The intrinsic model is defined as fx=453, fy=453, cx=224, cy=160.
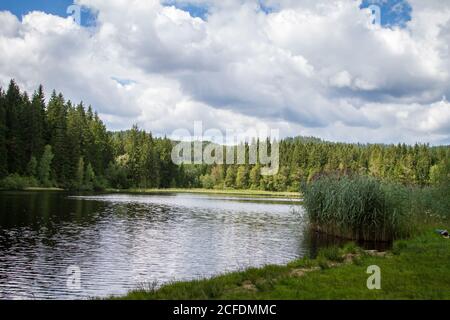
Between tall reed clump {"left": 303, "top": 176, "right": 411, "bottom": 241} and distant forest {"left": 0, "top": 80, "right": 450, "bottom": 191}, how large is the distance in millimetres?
8304

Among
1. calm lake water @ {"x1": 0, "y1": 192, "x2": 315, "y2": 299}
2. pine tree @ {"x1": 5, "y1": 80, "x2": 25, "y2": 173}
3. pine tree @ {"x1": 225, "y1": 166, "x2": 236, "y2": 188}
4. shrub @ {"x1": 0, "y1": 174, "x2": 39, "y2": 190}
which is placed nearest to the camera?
calm lake water @ {"x1": 0, "y1": 192, "x2": 315, "y2": 299}

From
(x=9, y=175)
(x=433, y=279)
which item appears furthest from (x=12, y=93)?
(x=433, y=279)

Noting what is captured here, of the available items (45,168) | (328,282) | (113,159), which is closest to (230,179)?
(113,159)

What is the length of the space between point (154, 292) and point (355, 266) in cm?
678

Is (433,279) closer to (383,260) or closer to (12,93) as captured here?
(383,260)

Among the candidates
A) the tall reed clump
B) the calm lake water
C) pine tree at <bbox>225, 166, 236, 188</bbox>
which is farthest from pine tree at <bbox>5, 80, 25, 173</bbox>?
pine tree at <bbox>225, 166, 236, 188</bbox>

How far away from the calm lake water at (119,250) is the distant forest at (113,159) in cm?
1547

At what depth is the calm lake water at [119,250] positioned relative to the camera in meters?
14.6

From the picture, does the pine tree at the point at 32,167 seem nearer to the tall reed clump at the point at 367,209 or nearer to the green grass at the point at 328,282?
the tall reed clump at the point at 367,209

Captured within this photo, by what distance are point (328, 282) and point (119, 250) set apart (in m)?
12.4

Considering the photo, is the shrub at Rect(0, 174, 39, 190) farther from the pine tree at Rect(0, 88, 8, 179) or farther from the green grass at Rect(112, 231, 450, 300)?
the green grass at Rect(112, 231, 450, 300)

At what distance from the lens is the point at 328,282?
11406 millimetres

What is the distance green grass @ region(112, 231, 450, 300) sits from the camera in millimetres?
9906

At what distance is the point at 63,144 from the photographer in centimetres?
9419
